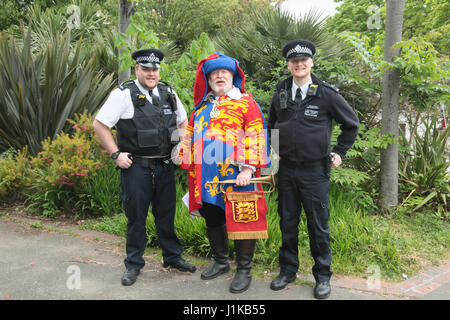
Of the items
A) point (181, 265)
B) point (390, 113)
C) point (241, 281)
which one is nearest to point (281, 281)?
point (241, 281)

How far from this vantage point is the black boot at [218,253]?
3.55 meters

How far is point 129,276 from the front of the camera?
3447 millimetres

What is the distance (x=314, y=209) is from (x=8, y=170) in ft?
14.3

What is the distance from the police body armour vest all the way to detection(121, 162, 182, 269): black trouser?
16cm

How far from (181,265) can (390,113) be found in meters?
3.29

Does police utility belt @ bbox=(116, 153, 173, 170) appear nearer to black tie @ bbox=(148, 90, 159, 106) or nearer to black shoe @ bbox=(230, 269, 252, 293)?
black tie @ bbox=(148, 90, 159, 106)

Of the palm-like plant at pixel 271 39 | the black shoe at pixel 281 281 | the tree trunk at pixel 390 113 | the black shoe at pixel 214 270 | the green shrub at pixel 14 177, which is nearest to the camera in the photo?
the black shoe at pixel 281 281

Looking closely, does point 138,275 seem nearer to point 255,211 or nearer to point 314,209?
point 255,211

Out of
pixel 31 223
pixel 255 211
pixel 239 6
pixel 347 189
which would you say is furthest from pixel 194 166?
pixel 239 6

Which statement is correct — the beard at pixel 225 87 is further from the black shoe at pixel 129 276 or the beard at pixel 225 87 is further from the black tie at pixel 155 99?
the black shoe at pixel 129 276

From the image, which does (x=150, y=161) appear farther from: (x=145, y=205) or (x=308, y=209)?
(x=308, y=209)

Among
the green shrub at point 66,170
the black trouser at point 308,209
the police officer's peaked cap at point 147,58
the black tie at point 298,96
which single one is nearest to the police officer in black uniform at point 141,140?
the police officer's peaked cap at point 147,58

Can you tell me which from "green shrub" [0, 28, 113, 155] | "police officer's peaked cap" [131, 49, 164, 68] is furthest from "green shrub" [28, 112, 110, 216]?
"police officer's peaked cap" [131, 49, 164, 68]

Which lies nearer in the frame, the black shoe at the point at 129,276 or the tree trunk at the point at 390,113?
the black shoe at the point at 129,276
